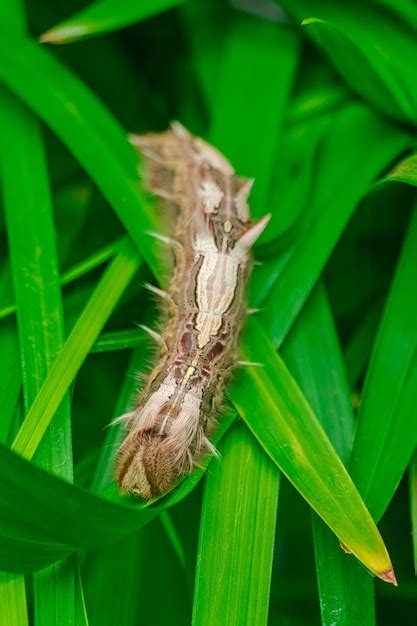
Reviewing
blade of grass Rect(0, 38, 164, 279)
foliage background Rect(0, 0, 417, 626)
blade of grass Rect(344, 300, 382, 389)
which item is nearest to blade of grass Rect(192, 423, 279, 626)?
foliage background Rect(0, 0, 417, 626)

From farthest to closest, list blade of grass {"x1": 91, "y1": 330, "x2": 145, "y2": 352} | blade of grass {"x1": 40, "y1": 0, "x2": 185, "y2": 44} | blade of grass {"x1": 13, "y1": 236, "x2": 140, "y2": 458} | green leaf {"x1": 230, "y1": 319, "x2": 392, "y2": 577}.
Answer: blade of grass {"x1": 40, "y1": 0, "x2": 185, "y2": 44}, blade of grass {"x1": 91, "y1": 330, "x2": 145, "y2": 352}, blade of grass {"x1": 13, "y1": 236, "x2": 140, "y2": 458}, green leaf {"x1": 230, "y1": 319, "x2": 392, "y2": 577}

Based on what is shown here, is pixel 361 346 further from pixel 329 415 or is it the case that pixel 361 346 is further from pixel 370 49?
pixel 370 49

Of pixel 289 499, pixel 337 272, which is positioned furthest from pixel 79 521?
pixel 337 272

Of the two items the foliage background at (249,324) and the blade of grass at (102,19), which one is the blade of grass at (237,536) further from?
the blade of grass at (102,19)

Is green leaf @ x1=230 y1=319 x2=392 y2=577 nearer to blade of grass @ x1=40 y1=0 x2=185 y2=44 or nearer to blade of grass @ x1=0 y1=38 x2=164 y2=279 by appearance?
blade of grass @ x1=0 y1=38 x2=164 y2=279

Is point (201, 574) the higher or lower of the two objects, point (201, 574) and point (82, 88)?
the lower

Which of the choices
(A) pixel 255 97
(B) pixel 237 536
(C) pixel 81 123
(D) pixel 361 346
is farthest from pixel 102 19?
(B) pixel 237 536

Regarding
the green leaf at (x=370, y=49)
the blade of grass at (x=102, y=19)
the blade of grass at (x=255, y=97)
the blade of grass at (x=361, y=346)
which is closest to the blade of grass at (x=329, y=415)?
the blade of grass at (x=361, y=346)

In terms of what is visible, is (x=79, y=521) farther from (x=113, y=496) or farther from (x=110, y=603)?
(x=110, y=603)
